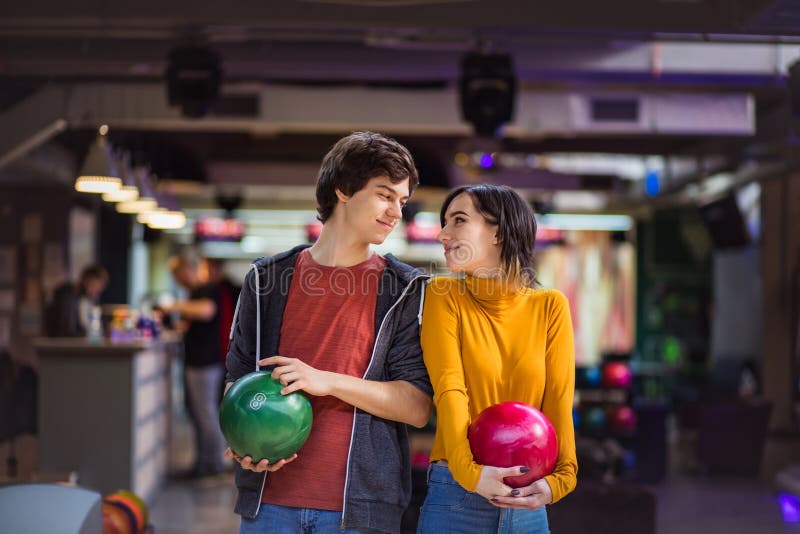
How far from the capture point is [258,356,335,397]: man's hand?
214 centimetres

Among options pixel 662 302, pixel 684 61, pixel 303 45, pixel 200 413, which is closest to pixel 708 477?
pixel 684 61

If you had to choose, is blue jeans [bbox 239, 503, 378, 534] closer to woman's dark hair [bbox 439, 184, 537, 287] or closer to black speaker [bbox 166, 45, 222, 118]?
woman's dark hair [bbox 439, 184, 537, 287]

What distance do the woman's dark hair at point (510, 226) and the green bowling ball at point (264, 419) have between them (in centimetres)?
64

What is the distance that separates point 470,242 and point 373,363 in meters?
0.42

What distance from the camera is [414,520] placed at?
605cm

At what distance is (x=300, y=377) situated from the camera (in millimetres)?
2141

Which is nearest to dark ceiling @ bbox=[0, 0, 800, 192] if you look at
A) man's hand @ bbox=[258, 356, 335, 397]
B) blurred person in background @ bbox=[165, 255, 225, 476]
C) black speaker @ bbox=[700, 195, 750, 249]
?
black speaker @ bbox=[700, 195, 750, 249]

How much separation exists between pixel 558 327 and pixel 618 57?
588 centimetres

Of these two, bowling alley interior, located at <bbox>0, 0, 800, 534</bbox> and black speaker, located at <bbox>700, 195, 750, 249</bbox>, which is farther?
black speaker, located at <bbox>700, 195, 750, 249</bbox>

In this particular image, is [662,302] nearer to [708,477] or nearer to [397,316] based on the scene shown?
[708,477]

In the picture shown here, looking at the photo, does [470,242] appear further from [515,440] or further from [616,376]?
[616,376]

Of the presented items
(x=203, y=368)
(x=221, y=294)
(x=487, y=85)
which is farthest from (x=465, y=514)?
(x=221, y=294)

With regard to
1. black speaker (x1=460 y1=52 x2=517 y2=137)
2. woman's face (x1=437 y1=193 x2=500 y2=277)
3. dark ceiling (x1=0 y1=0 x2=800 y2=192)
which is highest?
dark ceiling (x1=0 y1=0 x2=800 y2=192)

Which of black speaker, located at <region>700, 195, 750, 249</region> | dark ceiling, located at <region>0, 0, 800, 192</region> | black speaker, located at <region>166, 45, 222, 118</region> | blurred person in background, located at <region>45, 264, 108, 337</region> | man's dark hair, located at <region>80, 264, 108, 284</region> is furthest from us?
black speaker, located at <region>700, 195, 750, 249</region>
